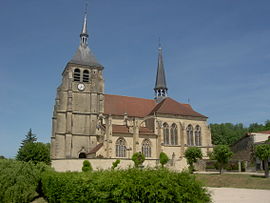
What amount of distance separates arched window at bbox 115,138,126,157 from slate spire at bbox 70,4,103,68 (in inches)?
557

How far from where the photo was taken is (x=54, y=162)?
32.8m

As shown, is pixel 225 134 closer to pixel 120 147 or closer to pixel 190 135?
pixel 190 135

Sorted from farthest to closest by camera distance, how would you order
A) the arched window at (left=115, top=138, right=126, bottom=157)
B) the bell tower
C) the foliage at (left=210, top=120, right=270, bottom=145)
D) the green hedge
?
1. the foliage at (left=210, top=120, right=270, bottom=145)
2. the bell tower
3. the arched window at (left=115, top=138, right=126, bottom=157)
4. the green hedge

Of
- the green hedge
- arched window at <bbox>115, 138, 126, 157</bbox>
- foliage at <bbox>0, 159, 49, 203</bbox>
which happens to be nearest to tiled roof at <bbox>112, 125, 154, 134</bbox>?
arched window at <bbox>115, 138, 126, 157</bbox>

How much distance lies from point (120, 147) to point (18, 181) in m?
20.7

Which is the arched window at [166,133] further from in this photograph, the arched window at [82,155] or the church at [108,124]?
the arched window at [82,155]

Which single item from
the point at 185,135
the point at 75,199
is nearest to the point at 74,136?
the point at 185,135

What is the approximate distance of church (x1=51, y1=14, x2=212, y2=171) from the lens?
3712cm

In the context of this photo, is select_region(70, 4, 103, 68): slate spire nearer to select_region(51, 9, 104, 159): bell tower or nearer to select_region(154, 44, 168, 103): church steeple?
select_region(51, 9, 104, 159): bell tower

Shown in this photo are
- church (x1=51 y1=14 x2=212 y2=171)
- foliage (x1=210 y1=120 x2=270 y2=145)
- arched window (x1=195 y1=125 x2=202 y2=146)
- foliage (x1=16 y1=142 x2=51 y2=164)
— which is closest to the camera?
foliage (x1=16 y1=142 x2=51 y2=164)

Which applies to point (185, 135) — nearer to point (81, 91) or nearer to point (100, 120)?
point (100, 120)

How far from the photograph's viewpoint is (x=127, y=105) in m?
44.9

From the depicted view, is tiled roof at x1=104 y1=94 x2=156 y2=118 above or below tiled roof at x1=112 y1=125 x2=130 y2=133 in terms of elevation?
above

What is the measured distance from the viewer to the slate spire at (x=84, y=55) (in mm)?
43516
